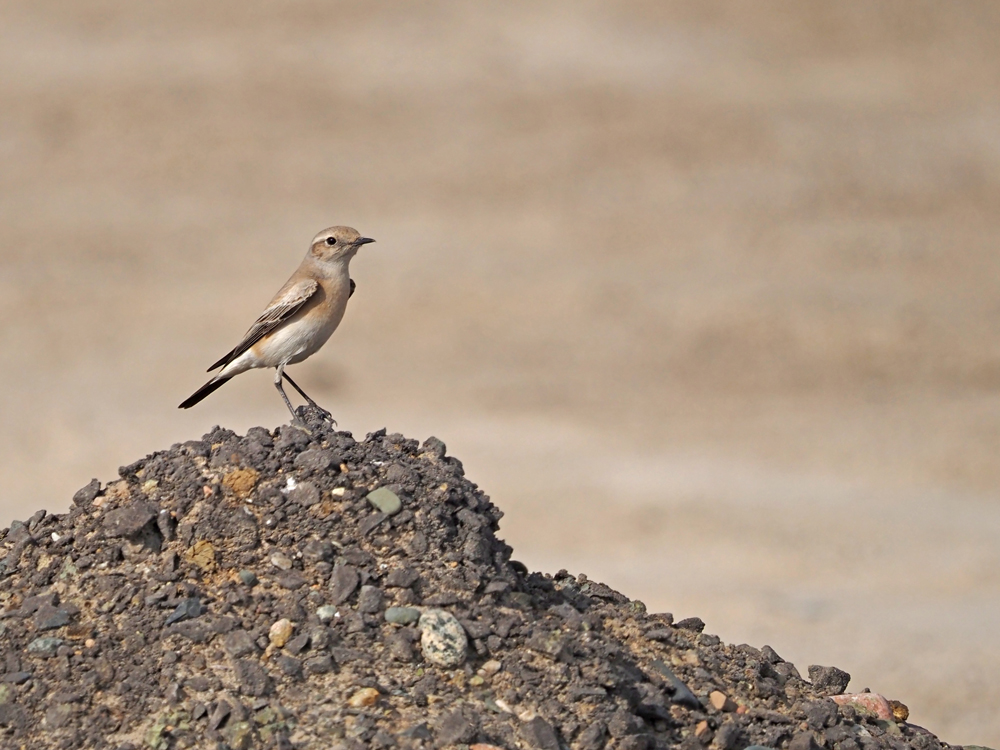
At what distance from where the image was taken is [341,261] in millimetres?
8234

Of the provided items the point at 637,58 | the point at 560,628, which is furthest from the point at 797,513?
the point at 637,58

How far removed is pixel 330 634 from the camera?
5254mm

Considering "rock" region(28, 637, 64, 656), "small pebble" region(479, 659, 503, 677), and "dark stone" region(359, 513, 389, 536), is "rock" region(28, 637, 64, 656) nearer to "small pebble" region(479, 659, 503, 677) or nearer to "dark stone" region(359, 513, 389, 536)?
"dark stone" region(359, 513, 389, 536)

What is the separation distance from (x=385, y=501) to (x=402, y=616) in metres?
0.59

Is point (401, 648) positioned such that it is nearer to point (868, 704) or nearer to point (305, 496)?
point (305, 496)

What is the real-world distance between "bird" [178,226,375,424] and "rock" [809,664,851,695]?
10.2 feet

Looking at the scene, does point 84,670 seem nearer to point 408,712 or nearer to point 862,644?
point 408,712

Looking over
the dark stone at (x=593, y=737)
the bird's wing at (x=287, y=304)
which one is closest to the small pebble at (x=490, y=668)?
the dark stone at (x=593, y=737)

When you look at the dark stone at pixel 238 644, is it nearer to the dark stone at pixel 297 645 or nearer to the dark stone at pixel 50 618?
the dark stone at pixel 297 645

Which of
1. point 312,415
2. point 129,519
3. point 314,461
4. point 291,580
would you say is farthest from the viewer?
point 312,415

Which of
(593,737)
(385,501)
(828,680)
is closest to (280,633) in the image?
(385,501)

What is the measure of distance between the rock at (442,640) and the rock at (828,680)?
1.94 metres

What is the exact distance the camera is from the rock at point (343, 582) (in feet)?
17.7

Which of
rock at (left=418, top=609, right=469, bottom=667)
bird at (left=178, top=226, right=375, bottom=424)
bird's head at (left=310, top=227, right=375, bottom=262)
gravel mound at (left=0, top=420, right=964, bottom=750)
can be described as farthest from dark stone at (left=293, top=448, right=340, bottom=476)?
bird's head at (left=310, top=227, right=375, bottom=262)
